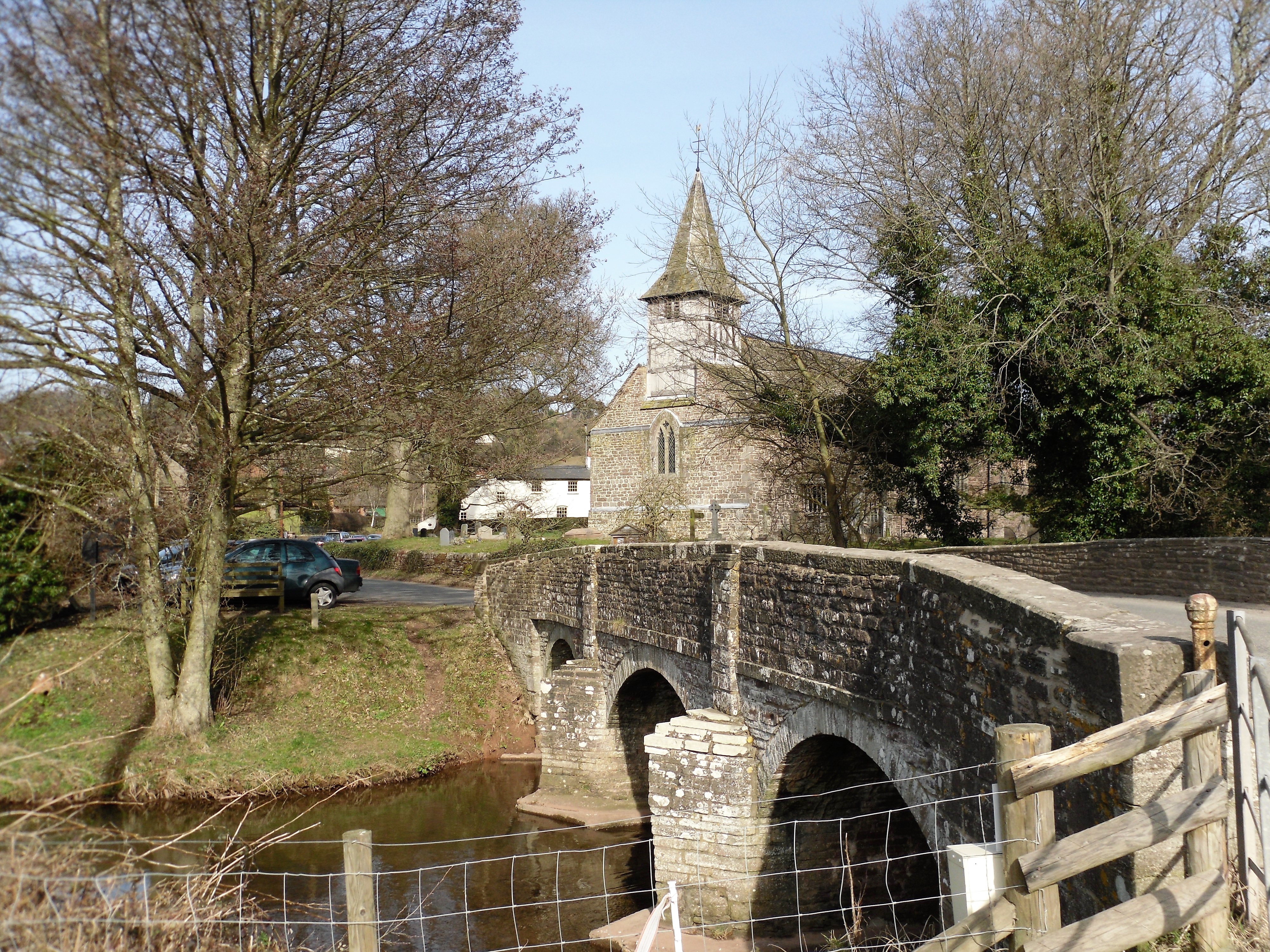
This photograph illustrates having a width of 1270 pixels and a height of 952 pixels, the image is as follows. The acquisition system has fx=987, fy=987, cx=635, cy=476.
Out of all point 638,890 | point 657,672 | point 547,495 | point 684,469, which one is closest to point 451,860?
point 638,890

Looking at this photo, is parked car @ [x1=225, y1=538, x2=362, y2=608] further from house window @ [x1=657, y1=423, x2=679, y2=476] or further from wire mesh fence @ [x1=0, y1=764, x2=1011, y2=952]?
house window @ [x1=657, y1=423, x2=679, y2=476]

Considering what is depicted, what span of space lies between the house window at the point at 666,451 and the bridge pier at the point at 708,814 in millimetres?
27436

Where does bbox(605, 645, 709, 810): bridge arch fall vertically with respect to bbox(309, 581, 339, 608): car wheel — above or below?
below

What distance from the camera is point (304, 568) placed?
71.8 feet

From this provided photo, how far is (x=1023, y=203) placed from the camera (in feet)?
59.2

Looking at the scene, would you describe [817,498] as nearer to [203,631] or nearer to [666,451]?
[203,631]

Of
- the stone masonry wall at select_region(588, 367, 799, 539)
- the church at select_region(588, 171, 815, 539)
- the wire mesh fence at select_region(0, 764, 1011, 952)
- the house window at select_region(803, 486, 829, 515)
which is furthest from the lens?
the stone masonry wall at select_region(588, 367, 799, 539)

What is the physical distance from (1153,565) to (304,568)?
16.9 m

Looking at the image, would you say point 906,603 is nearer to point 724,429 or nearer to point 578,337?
point 578,337

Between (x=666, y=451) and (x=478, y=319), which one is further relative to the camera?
(x=666, y=451)

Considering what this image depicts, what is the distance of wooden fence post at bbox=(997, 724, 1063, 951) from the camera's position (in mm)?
3654

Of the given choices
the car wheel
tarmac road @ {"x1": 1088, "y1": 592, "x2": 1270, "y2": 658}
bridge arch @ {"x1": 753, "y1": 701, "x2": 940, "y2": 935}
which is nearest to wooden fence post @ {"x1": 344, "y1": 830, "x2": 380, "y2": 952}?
tarmac road @ {"x1": 1088, "y1": 592, "x2": 1270, "y2": 658}

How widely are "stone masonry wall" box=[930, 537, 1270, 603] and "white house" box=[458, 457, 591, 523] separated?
27.3 m

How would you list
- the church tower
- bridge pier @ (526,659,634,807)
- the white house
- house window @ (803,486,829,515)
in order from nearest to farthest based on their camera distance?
1. bridge pier @ (526,659,634,807)
2. the church tower
3. house window @ (803,486,829,515)
4. the white house
